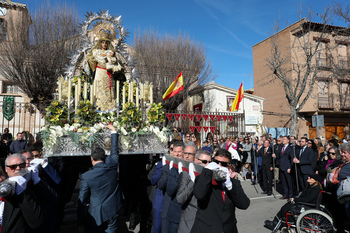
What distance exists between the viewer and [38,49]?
14.8 metres

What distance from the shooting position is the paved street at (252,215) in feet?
17.2

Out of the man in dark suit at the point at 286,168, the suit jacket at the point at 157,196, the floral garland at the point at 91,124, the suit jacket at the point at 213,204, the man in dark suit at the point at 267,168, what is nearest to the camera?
the suit jacket at the point at 213,204

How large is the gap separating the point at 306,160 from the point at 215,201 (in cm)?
581

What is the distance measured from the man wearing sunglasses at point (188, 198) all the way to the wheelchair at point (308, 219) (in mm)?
2701

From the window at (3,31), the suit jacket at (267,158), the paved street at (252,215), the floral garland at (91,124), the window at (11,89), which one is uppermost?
the window at (3,31)

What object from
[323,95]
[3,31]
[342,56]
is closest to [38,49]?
[3,31]

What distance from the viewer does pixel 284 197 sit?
786 cm

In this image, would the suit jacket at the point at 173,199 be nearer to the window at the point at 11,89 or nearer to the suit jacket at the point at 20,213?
the suit jacket at the point at 20,213

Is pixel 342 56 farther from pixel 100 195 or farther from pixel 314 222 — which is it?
pixel 100 195

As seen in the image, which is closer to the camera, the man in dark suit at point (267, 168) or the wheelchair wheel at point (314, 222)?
the wheelchair wheel at point (314, 222)

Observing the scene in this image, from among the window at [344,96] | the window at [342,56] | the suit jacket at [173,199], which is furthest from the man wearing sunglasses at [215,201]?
the window at [342,56]

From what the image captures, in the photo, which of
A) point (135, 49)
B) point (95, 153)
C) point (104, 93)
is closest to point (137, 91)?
point (104, 93)

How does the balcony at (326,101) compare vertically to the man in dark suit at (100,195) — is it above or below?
above

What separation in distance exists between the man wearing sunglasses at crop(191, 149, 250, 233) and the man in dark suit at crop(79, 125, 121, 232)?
4.79 feet
